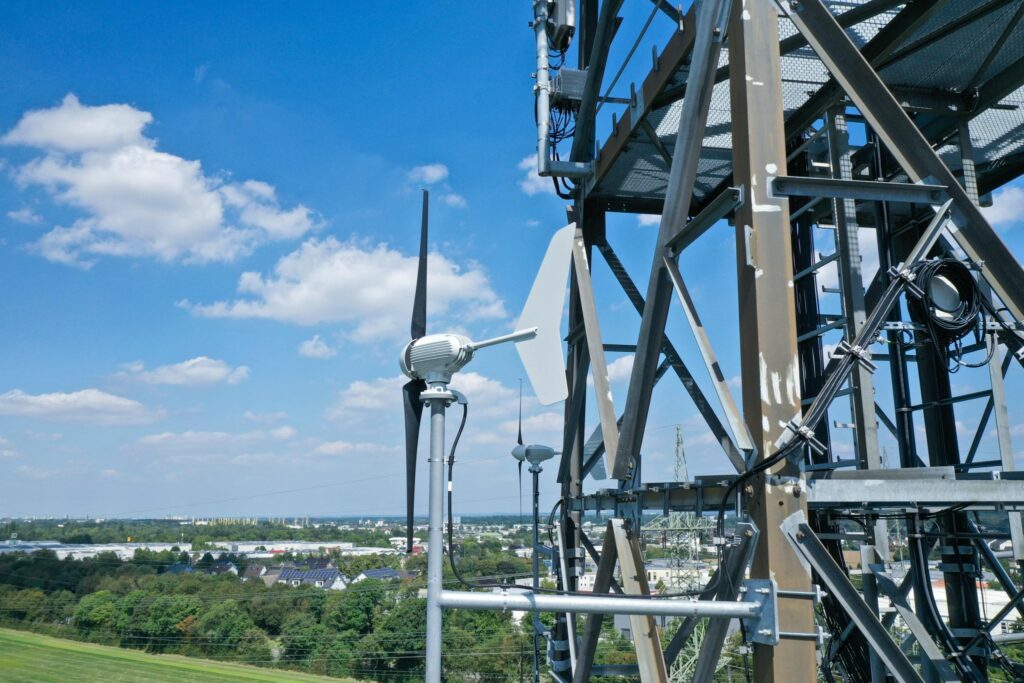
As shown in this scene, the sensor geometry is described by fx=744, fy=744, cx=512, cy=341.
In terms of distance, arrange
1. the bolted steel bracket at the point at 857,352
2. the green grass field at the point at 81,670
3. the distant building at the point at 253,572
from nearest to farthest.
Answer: the bolted steel bracket at the point at 857,352 → the green grass field at the point at 81,670 → the distant building at the point at 253,572

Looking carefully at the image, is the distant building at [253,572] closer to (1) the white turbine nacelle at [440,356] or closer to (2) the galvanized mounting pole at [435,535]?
(1) the white turbine nacelle at [440,356]

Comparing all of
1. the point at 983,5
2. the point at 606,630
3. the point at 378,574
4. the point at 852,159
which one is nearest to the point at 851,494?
the point at 983,5

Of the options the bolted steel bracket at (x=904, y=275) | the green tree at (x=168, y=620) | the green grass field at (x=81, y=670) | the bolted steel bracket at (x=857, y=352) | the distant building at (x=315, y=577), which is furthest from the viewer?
the distant building at (x=315, y=577)

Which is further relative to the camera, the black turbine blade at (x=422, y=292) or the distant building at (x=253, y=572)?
the distant building at (x=253, y=572)

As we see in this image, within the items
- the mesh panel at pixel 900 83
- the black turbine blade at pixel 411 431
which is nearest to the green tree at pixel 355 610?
the mesh panel at pixel 900 83

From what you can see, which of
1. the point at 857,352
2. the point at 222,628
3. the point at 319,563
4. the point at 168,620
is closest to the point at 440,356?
the point at 857,352

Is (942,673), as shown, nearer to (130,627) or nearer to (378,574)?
(130,627)
